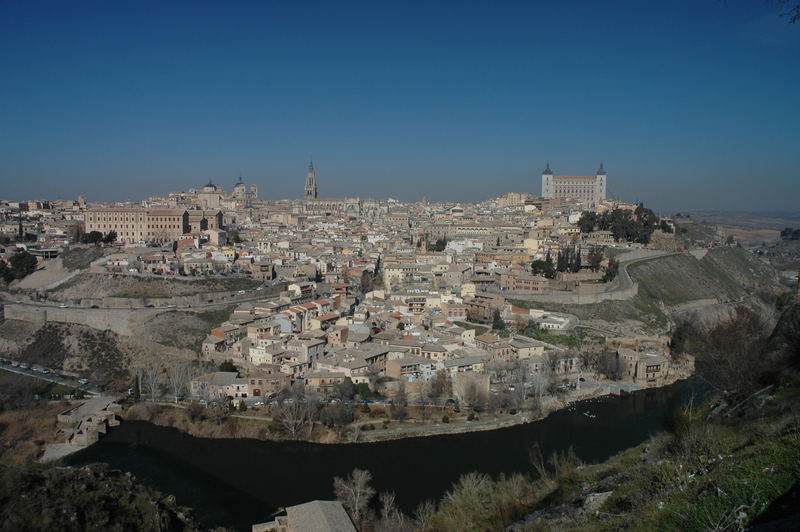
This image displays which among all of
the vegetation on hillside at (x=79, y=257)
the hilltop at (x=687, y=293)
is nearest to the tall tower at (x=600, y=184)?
the hilltop at (x=687, y=293)

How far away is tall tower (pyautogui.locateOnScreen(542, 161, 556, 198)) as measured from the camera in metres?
48.4

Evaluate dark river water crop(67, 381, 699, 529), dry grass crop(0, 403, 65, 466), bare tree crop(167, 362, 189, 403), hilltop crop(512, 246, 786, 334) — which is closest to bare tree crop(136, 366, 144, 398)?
bare tree crop(167, 362, 189, 403)

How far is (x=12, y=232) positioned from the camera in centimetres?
3078

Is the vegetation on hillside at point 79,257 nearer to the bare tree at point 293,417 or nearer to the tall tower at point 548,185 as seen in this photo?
the bare tree at point 293,417

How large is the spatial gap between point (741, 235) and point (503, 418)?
Result: 56.2m

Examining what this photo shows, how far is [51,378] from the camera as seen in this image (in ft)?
51.5

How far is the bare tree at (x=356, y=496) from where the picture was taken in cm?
888

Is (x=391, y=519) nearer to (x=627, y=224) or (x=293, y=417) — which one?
(x=293, y=417)

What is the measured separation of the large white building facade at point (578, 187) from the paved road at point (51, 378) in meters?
38.2

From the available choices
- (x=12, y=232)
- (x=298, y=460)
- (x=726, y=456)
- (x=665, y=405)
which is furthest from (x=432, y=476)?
(x=12, y=232)

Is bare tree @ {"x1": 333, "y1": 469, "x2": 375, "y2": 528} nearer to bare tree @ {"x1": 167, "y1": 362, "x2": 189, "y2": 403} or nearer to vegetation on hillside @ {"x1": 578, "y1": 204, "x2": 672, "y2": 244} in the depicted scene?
bare tree @ {"x1": 167, "y1": 362, "x2": 189, "y2": 403}

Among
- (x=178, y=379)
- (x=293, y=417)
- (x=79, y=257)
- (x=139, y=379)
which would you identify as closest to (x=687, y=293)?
(x=293, y=417)

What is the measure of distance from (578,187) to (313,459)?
4093 centimetres

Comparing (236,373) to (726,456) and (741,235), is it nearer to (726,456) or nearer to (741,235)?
(726,456)
